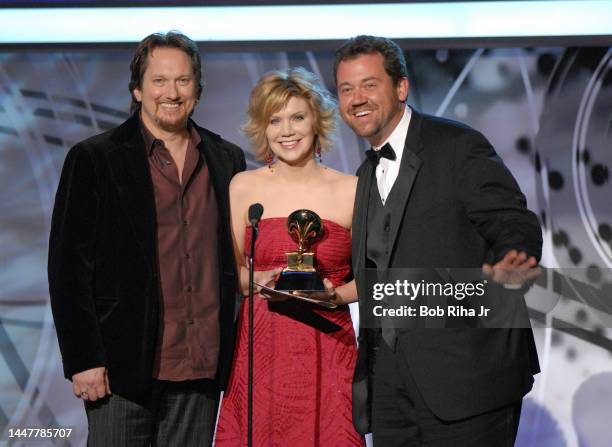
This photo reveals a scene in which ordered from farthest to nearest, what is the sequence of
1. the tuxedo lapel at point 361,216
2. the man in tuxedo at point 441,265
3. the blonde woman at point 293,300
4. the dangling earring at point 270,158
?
the dangling earring at point 270,158, the blonde woman at point 293,300, the tuxedo lapel at point 361,216, the man in tuxedo at point 441,265

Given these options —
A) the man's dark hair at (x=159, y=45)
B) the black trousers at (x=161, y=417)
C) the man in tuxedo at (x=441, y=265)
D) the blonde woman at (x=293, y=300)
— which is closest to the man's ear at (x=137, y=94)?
the man's dark hair at (x=159, y=45)

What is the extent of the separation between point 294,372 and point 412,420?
50 cm

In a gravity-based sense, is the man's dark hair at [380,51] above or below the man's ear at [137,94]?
below

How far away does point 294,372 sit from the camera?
2885mm

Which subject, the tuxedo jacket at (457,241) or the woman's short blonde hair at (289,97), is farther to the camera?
the woman's short blonde hair at (289,97)

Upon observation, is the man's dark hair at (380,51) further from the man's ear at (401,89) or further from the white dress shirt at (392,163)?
the white dress shirt at (392,163)

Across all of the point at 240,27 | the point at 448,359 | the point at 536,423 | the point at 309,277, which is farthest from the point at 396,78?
the point at 536,423

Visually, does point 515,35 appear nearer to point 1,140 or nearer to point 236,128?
point 236,128

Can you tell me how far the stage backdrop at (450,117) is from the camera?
13.5ft

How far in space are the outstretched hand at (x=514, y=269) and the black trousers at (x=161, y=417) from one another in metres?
1.09

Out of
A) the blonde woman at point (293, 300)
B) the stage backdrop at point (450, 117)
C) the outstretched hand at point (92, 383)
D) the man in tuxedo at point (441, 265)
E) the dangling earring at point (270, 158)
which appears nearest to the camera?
the man in tuxedo at point (441, 265)

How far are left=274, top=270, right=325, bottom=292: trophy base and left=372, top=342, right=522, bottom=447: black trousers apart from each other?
11.5 inches

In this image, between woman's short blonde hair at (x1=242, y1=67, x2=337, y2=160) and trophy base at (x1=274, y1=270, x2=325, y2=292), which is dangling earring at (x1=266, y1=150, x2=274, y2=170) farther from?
trophy base at (x1=274, y1=270, x2=325, y2=292)

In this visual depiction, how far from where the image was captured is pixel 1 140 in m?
4.20
